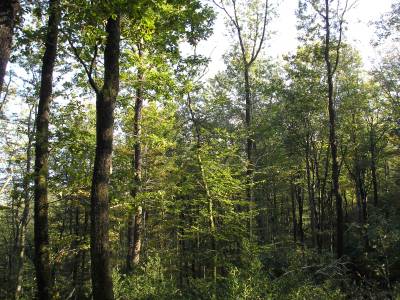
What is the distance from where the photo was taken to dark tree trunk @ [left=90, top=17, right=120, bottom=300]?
5.87m

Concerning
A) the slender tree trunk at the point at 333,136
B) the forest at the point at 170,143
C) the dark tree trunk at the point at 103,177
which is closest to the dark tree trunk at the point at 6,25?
the forest at the point at 170,143

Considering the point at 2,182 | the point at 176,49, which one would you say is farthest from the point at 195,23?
the point at 2,182

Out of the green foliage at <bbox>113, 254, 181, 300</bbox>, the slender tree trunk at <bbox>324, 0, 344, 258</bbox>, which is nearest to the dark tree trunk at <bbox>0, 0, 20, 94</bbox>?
the green foliage at <bbox>113, 254, 181, 300</bbox>

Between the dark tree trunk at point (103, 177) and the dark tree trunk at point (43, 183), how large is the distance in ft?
4.79

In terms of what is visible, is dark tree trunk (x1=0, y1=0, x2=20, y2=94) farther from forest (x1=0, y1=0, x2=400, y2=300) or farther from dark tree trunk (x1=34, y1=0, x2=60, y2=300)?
dark tree trunk (x1=34, y1=0, x2=60, y2=300)

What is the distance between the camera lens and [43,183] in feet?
26.2

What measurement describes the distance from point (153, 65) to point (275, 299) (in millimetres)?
7197

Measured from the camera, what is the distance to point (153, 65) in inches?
419

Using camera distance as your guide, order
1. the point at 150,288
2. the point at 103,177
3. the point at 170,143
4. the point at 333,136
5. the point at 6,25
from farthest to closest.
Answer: the point at 333,136
the point at 170,143
the point at 150,288
the point at 103,177
the point at 6,25

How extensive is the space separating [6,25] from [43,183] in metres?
4.66

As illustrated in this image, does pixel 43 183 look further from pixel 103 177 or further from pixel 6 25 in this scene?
pixel 6 25

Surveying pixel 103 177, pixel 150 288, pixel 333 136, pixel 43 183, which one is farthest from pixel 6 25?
pixel 333 136

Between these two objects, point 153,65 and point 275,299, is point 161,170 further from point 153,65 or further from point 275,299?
point 275,299

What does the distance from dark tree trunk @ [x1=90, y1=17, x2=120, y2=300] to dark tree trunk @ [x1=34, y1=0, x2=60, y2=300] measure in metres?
1.46
